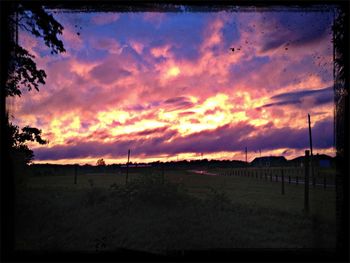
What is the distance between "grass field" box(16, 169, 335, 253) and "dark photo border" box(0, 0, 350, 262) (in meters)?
0.21

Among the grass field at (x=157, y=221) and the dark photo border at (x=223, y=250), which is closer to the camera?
the dark photo border at (x=223, y=250)

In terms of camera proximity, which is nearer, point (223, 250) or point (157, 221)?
point (223, 250)

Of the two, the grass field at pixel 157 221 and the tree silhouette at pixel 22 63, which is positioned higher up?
the tree silhouette at pixel 22 63

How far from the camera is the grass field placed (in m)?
5.82

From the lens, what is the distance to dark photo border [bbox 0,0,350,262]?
4207 mm

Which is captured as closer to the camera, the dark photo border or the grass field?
the dark photo border

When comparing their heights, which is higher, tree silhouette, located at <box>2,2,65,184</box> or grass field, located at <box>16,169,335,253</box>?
tree silhouette, located at <box>2,2,65,184</box>

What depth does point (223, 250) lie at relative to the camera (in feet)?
14.0

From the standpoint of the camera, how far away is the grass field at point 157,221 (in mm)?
5820

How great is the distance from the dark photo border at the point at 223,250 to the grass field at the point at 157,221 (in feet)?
0.68

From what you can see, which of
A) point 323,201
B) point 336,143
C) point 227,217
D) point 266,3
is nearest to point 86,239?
point 227,217

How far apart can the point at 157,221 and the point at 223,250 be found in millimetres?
5030

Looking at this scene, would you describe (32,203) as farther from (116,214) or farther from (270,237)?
(270,237)

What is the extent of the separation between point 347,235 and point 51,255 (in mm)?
4009
